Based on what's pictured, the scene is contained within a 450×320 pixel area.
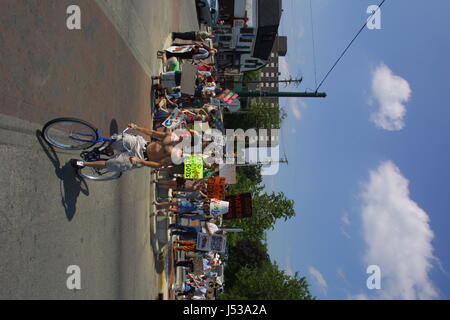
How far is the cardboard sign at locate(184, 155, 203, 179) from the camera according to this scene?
10.1 metres

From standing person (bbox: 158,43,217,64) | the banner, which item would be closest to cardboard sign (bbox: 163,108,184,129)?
standing person (bbox: 158,43,217,64)

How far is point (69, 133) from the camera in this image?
682cm

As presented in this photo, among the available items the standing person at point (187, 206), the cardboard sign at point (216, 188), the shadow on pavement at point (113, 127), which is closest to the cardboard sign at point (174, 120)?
the shadow on pavement at point (113, 127)

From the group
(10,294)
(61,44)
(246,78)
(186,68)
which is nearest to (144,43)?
(186,68)

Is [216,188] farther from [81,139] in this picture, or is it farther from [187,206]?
[81,139]

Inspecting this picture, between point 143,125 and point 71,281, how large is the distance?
6115 mm

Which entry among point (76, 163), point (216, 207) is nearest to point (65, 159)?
point (76, 163)

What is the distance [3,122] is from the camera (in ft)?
16.3

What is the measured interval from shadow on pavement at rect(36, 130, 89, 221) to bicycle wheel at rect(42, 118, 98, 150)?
17 cm

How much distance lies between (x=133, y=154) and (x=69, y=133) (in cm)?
135

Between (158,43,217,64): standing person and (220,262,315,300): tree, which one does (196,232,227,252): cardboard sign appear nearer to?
(158,43,217,64): standing person

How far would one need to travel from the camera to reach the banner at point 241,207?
15266 millimetres

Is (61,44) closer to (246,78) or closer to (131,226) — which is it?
(131,226)

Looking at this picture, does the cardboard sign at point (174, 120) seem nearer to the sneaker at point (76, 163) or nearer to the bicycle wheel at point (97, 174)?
the bicycle wheel at point (97, 174)
